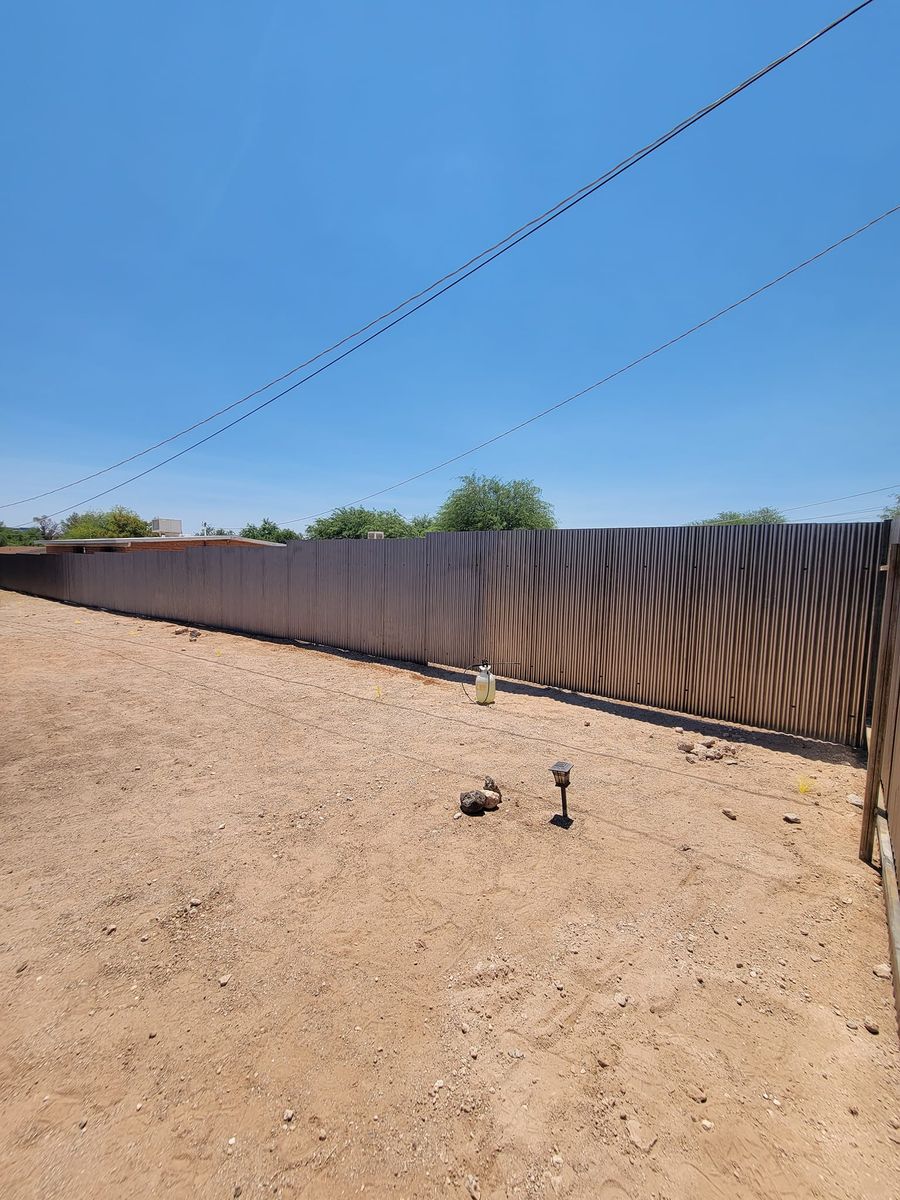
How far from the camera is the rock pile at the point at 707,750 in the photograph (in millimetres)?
4379

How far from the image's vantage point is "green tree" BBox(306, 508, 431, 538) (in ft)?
103

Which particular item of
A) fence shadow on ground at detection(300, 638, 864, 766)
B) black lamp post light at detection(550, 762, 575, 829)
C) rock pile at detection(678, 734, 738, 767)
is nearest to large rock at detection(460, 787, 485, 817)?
black lamp post light at detection(550, 762, 575, 829)

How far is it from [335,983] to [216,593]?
1166 centimetres

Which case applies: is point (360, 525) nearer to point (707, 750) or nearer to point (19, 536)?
point (707, 750)

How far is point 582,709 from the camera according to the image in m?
5.90

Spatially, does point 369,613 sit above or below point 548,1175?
above

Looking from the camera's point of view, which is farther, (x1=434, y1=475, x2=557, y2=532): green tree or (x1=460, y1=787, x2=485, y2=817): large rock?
(x1=434, y1=475, x2=557, y2=532): green tree

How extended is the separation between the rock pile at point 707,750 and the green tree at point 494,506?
18933 millimetres

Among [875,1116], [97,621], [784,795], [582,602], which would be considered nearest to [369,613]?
[582,602]

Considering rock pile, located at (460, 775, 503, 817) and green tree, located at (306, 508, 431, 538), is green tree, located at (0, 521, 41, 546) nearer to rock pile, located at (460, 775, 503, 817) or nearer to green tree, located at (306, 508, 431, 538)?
green tree, located at (306, 508, 431, 538)

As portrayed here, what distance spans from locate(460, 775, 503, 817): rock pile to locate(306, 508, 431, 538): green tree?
27.8m

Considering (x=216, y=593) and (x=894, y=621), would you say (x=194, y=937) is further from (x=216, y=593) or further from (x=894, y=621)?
(x=216, y=593)

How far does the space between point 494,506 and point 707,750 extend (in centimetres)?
2004

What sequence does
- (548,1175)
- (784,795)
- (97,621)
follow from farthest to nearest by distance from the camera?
(97,621) < (784,795) < (548,1175)
